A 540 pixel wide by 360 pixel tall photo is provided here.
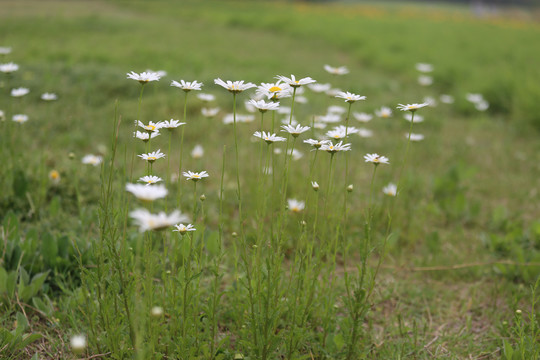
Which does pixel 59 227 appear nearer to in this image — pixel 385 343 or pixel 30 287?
pixel 30 287

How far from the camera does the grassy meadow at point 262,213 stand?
52.3 inches

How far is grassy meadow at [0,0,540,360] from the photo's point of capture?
4.36 feet

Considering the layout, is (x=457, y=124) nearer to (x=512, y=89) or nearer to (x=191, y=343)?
(x=512, y=89)

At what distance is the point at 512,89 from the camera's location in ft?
17.0

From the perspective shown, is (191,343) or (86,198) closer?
(191,343)

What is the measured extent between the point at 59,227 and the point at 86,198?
0.32 meters

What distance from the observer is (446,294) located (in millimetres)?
2033

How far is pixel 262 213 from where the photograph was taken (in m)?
1.33

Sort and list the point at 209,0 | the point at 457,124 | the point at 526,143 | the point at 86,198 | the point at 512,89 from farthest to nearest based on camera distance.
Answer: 1. the point at 209,0
2. the point at 512,89
3. the point at 457,124
4. the point at 526,143
5. the point at 86,198

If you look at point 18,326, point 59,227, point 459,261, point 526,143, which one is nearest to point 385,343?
point 459,261

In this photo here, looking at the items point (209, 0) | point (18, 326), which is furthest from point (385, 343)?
point (209, 0)

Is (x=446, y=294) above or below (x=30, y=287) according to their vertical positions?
below

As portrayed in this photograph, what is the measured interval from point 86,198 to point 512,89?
15.8 feet

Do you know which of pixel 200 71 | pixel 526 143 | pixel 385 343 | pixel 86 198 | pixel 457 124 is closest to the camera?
pixel 385 343
